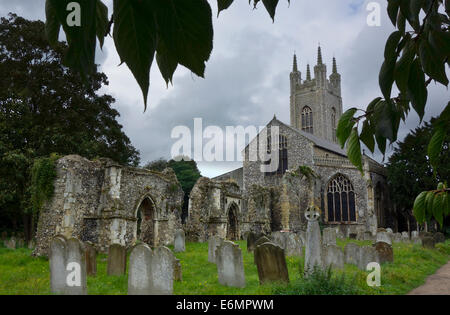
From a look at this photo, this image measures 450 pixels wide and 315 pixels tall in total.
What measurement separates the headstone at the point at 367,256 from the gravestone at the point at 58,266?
27.4ft

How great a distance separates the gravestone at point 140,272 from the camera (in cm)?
684

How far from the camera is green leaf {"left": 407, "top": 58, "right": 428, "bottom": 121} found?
1.07 meters

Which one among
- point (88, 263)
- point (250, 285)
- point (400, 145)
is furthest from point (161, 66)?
point (400, 145)

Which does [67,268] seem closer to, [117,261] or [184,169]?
[117,261]

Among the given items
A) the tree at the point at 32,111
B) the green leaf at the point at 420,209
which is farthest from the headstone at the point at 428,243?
the green leaf at the point at 420,209

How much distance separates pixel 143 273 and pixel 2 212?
20.8 m

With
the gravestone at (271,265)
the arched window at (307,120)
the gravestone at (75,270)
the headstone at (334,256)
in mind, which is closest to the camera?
the gravestone at (75,270)

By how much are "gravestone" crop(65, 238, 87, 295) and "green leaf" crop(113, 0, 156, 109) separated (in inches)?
296

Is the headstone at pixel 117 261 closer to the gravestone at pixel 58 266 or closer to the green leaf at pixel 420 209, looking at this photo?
the gravestone at pixel 58 266

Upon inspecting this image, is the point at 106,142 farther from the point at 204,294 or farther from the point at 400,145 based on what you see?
the point at 400,145

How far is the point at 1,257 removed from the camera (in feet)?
39.0

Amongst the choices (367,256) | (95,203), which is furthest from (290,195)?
(95,203)

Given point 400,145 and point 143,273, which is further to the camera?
point 400,145

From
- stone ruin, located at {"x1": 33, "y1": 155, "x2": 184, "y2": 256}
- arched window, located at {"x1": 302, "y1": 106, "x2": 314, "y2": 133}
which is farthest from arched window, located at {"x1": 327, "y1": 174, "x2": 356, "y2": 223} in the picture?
arched window, located at {"x1": 302, "y1": 106, "x2": 314, "y2": 133}
